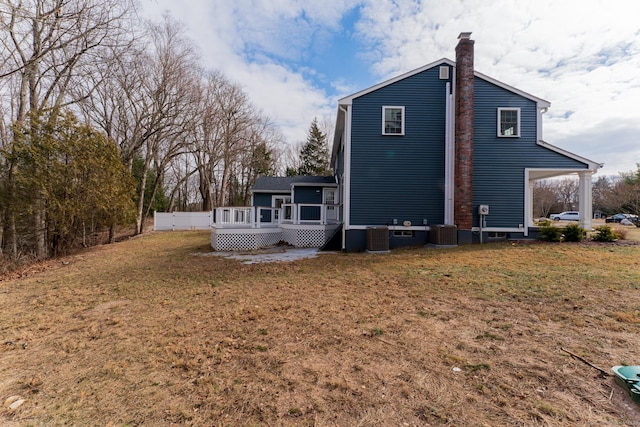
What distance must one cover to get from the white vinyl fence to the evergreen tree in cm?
1382

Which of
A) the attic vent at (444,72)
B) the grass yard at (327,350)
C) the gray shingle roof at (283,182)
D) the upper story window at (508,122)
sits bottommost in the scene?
the grass yard at (327,350)

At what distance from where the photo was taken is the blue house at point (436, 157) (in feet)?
34.4

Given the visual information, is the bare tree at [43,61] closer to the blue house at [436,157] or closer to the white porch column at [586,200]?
the blue house at [436,157]

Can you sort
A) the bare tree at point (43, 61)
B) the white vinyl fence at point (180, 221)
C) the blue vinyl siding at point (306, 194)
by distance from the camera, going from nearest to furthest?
the bare tree at point (43, 61) → the blue vinyl siding at point (306, 194) → the white vinyl fence at point (180, 221)

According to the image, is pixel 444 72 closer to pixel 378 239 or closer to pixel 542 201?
pixel 378 239

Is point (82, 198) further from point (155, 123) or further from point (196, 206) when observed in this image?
point (196, 206)

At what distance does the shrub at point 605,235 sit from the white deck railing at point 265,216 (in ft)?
32.9

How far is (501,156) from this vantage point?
10.6m

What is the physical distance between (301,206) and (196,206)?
104ft

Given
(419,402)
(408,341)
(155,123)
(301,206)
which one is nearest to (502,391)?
(419,402)

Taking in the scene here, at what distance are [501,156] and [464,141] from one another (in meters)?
1.81

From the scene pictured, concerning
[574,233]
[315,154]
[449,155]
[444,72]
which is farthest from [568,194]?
[444,72]

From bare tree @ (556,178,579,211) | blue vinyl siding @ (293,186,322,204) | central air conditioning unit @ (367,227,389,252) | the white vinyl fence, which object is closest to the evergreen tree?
the white vinyl fence

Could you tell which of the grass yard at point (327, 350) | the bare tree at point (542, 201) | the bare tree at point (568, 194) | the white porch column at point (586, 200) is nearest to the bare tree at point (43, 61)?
the grass yard at point (327, 350)
